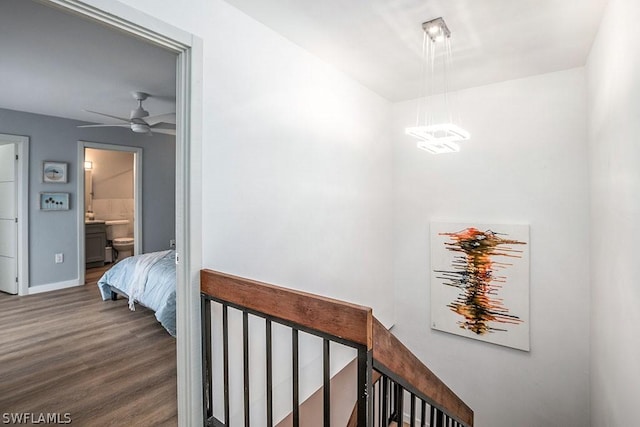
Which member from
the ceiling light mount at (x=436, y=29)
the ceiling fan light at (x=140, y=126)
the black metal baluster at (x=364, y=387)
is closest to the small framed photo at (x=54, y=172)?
the ceiling fan light at (x=140, y=126)

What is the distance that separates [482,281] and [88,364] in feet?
11.2

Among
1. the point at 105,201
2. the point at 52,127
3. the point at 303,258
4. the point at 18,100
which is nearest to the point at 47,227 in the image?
the point at 52,127

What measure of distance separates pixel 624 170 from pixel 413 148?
2024mm

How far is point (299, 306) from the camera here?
1.17 metres

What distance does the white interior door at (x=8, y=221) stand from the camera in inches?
166

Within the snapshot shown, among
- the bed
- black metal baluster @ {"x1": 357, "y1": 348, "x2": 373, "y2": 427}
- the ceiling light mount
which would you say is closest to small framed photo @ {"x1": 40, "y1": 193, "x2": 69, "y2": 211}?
the bed

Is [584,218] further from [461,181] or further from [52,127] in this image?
[52,127]

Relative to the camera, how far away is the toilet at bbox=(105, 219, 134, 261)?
6219 mm

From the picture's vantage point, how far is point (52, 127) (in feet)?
14.5

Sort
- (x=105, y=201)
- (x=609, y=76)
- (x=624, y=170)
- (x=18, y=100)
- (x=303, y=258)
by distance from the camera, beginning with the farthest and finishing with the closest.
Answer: (x=105, y=201), (x=18, y=100), (x=303, y=258), (x=609, y=76), (x=624, y=170)

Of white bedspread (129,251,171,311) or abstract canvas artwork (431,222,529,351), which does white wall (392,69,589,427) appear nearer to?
abstract canvas artwork (431,222,529,351)

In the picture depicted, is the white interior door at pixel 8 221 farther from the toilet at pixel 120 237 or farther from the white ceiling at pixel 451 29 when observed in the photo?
the white ceiling at pixel 451 29

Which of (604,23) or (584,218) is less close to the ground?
(604,23)

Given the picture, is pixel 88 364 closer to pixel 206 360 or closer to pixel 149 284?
pixel 149 284
